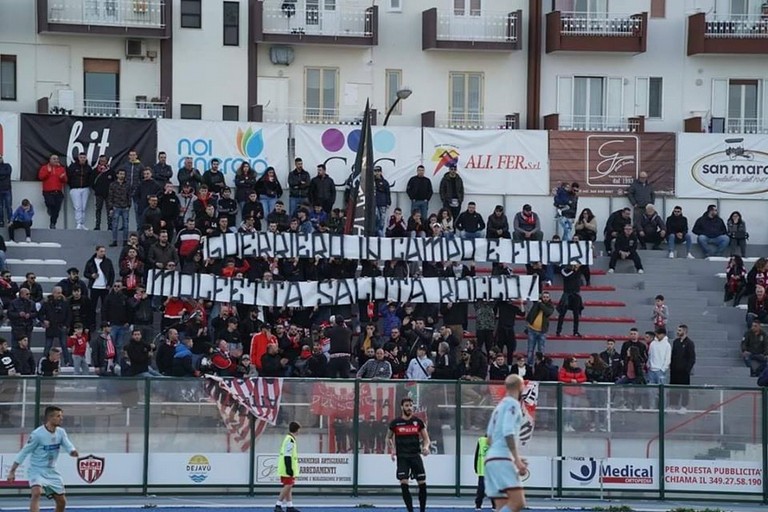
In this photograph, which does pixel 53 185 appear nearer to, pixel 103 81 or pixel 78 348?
pixel 103 81

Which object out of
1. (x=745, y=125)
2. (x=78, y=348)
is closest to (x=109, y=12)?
(x=78, y=348)

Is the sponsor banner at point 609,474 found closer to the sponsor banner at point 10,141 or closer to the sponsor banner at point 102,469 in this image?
the sponsor banner at point 102,469

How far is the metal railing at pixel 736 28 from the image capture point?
155 ft

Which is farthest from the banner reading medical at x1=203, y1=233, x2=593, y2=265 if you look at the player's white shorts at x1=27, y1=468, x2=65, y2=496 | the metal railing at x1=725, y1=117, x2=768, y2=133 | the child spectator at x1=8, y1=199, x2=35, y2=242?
the metal railing at x1=725, y1=117, x2=768, y2=133

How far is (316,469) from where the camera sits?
2783 centimetres

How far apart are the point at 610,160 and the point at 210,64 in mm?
12156

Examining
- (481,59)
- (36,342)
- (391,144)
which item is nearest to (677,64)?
(481,59)

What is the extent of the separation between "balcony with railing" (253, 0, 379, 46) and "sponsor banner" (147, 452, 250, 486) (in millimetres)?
20457

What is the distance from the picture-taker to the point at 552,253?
118 ft

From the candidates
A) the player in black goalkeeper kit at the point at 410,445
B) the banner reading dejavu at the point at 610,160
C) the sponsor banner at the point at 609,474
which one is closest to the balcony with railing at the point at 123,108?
the banner reading dejavu at the point at 610,160

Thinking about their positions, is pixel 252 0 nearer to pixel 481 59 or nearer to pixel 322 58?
pixel 322 58

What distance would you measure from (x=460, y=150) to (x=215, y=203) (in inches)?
354

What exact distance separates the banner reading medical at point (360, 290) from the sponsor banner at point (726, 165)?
1142 centimetres

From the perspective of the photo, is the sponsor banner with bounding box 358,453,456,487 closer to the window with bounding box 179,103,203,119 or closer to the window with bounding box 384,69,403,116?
the window with bounding box 179,103,203,119
